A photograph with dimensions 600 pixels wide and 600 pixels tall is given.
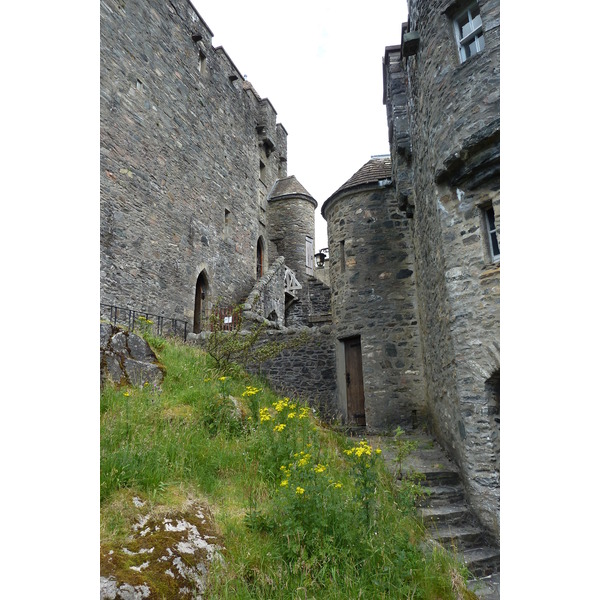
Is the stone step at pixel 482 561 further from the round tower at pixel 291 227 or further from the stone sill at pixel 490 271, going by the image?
the round tower at pixel 291 227

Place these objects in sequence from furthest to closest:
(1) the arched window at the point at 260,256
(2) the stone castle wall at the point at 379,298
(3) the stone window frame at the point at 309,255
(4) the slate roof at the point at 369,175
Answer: (3) the stone window frame at the point at 309,255, (1) the arched window at the point at 260,256, (4) the slate roof at the point at 369,175, (2) the stone castle wall at the point at 379,298

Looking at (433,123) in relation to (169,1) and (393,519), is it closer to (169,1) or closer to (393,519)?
(393,519)

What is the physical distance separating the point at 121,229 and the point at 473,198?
866 centimetres

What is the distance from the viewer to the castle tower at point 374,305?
9531mm

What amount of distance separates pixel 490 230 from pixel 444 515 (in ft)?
12.3

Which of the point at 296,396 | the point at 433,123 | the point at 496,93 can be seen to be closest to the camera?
the point at 496,93

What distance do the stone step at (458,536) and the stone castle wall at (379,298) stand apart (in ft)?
13.2

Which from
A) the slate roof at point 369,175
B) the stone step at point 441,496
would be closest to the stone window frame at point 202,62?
the slate roof at point 369,175

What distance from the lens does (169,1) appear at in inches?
553

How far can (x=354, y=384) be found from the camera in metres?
10.4

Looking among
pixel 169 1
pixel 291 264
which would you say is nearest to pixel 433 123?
pixel 169 1

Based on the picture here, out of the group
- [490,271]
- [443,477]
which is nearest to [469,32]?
[490,271]

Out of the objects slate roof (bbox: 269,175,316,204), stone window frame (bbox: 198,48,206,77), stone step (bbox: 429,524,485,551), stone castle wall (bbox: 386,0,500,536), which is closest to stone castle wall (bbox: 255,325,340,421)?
stone castle wall (bbox: 386,0,500,536)

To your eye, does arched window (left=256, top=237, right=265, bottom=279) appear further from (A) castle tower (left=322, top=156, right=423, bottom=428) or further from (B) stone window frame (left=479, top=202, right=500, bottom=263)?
(B) stone window frame (left=479, top=202, right=500, bottom=263)
